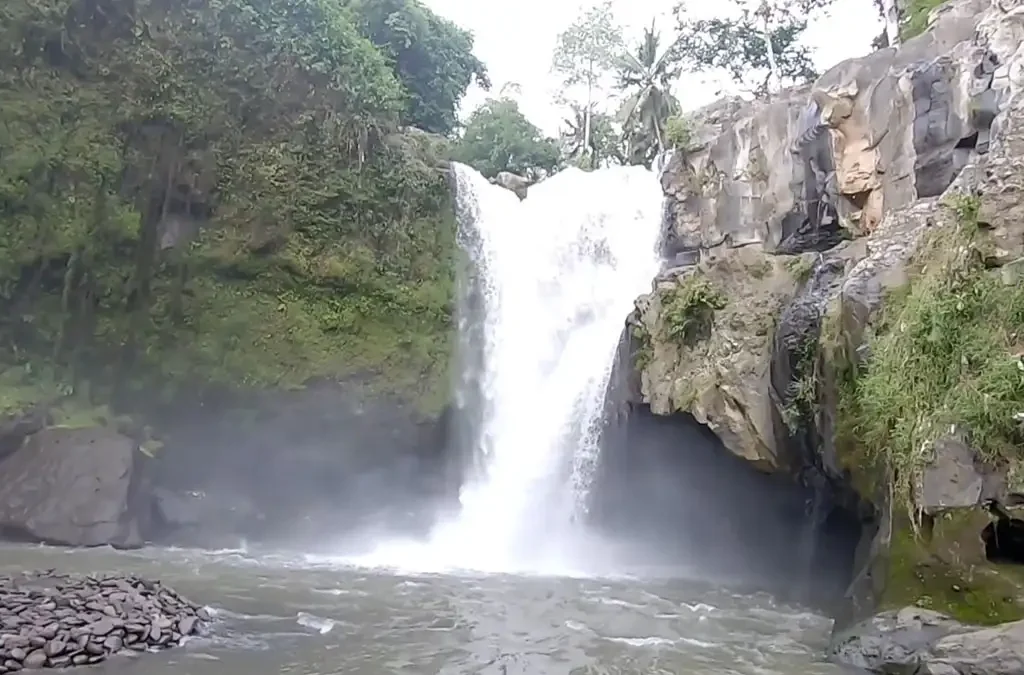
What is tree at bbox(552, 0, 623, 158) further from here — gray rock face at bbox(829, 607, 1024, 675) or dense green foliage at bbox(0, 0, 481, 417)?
gray rock face at bbox(829, 607, 1024, 675)

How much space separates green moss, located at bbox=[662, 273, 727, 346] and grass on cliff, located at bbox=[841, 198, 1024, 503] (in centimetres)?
437

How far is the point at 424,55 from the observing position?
2831 cm

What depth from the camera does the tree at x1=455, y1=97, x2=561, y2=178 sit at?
3073 cm

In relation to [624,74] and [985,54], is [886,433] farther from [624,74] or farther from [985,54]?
[624,74]

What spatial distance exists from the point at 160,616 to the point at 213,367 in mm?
9909

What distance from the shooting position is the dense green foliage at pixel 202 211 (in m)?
17.8

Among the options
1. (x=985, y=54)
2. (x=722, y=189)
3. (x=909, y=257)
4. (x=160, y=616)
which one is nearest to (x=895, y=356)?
(x=909, y=257)

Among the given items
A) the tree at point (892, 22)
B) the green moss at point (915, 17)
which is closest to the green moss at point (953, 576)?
the green moss at point (915, 17)

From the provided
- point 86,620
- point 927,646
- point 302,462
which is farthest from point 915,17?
point 86,620

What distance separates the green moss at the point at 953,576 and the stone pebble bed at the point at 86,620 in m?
6.28

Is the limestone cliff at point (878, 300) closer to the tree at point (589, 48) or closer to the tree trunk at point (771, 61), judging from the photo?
the tree trunk at point (771, 61)

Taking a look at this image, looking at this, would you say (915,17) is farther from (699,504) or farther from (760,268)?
(699,504)

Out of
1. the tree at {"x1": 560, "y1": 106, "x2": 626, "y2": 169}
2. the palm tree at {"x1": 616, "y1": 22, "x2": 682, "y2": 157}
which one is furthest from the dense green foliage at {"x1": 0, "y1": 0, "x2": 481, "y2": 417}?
the tree at {"x1": 560, "y1": 106, "x2": 626, "y2": 169}

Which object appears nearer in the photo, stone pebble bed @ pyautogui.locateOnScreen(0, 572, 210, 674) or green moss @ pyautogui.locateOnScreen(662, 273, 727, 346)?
stone pebble bed @ pyautogui.locateOnScreen(0, 572, 210, 674)
